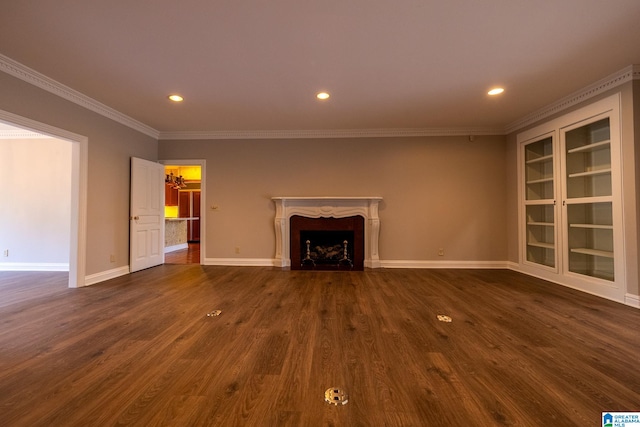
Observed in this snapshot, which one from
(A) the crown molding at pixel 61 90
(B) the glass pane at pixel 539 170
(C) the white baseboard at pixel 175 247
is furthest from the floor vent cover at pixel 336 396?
(C) the white baseboard at pixel 175 247

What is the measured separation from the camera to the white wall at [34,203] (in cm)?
449

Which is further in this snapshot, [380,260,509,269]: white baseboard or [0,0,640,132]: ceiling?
[380,260,509,269]: white baseboard

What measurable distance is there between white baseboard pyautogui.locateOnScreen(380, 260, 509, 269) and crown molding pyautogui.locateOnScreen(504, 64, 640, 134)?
7.75 ft

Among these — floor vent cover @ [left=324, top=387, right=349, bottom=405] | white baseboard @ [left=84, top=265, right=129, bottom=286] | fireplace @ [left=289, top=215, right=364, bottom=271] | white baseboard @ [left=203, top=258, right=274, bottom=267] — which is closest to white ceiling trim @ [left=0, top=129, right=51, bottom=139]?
white baseboard @ [left=84, top=265, right=129, bottom=286]

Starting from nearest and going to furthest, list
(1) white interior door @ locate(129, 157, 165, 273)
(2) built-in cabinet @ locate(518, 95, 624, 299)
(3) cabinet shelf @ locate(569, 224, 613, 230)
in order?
(2) built-in cabinet @ locate(518, 95, 624, 299)
(3) cabinet shelf @ locate(569, 224, 613, 230)
(1) white interior door @ locate(129, 157, 165, 273)

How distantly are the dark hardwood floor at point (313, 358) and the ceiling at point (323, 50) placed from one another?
8.17 feet

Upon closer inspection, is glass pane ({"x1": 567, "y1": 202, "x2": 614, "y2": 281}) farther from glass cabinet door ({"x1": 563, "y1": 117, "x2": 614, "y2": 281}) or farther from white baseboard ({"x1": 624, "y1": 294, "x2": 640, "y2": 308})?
white baseboard ({"x1": 624, "y1": 294, "x2": 640, "y2": 308})

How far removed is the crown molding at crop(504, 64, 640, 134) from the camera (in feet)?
9.25

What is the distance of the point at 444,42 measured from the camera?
2.36m

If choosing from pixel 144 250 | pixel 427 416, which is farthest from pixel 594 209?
pixel 144 250

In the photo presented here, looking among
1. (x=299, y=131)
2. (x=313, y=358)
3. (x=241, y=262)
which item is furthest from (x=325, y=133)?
(x=313, y=358)

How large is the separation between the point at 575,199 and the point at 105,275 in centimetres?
663

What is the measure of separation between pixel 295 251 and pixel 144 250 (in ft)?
8.69

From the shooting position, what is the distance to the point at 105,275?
3938mm
